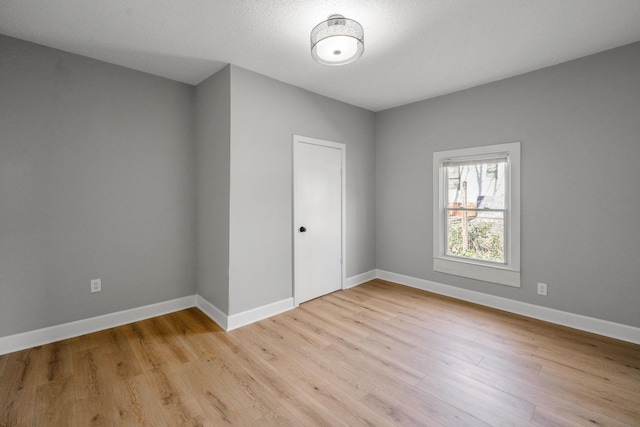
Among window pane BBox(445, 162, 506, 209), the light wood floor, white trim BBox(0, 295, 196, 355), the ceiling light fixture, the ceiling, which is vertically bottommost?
the light wood floor

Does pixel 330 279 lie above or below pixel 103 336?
above

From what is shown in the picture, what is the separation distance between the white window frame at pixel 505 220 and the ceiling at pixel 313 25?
0.87 m

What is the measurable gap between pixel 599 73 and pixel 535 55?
0.62m

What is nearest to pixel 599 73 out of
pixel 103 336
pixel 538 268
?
pixel 538 268

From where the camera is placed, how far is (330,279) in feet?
13.0

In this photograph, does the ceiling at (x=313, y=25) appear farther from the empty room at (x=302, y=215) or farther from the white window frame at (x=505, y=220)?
the white window frame at (x=505, y=220)

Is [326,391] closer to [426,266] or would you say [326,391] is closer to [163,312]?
[163,312]

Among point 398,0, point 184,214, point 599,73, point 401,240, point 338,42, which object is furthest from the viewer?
point 401,240

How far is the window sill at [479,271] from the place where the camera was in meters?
3.30

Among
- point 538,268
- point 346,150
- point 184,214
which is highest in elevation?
point 346,150

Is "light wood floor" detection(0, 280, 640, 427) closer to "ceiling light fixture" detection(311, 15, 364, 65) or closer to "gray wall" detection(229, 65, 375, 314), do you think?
"gray wall" detection(229, 65, 375, 314)

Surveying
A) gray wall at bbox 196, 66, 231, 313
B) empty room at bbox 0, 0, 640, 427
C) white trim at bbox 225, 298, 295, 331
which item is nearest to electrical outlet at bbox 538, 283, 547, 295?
empty room at bbox 0, 0, 640, 427

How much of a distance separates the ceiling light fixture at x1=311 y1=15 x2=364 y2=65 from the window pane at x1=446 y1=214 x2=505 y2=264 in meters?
2.55

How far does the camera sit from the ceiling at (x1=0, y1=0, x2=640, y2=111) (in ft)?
6.73
